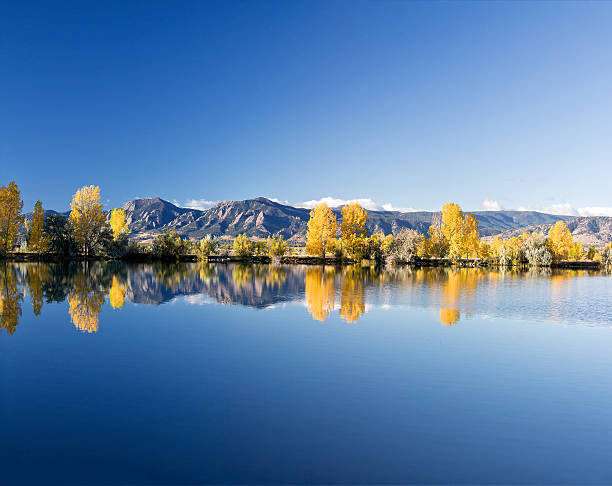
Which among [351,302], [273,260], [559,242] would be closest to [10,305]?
[351,302]

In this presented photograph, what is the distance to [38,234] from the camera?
64.1m

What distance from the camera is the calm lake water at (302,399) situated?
6523 mm

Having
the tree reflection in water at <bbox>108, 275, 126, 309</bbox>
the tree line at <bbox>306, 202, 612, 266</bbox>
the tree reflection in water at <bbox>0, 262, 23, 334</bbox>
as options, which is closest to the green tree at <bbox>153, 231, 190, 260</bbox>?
the tree line at <bbox>306, 202, 612, 266</bbox>

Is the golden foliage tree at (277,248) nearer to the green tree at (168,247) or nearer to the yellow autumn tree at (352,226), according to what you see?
the yellow autumn tree at (352,226)

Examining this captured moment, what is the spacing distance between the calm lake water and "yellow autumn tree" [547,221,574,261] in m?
79.5

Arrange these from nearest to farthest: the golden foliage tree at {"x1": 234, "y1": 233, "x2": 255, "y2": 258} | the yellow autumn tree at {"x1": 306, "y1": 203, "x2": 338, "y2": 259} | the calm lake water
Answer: the calm lake water < the yellow autumn tree at {"x1": 306, "y1": 203, "x2": 338, "y2": 259} < the golden foliage tree at {"x1": 234, "y1": 233, "x2": 255, "y2": 258}

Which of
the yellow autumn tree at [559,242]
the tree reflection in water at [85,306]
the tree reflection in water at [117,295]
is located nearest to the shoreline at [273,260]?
the yellow autumn tree at [559,242]

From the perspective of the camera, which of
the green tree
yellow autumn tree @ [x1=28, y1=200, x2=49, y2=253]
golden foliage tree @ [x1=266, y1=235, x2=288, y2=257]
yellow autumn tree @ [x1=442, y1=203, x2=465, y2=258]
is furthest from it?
golden foliage tree @ [x1=266, y1=235, x2=288, y2=257]

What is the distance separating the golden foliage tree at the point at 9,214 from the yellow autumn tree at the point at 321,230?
4978 centimetres

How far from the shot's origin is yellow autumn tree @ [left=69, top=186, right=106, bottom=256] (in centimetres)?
6594

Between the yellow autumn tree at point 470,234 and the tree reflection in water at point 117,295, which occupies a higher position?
the yellow autumn tree at point 470,234

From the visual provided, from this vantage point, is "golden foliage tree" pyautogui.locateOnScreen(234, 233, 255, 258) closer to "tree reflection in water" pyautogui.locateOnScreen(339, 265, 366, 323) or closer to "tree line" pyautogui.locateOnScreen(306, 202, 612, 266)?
"tree line" pyautogui.locateOnScreen(306, 202, 612, 266)

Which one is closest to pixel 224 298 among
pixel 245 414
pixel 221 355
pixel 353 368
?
pixel 221 355

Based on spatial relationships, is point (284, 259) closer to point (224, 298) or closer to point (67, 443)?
point (224, 298)
